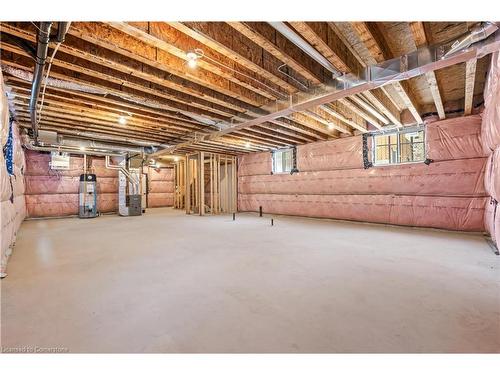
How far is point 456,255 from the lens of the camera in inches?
→ 123

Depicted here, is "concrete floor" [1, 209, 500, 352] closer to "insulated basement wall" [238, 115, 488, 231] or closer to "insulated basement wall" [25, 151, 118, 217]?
"insulated basement wall" [238, 115, 488, 231]

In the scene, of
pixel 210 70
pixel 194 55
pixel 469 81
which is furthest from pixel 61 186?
pixel 469 81

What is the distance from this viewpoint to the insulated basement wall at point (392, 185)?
4520 millimetres

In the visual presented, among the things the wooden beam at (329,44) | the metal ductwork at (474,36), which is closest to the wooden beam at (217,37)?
the wooden beam at (329,44)

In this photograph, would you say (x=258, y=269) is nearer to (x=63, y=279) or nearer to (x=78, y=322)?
(x=78, y=322)

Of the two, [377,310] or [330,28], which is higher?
[330,28]

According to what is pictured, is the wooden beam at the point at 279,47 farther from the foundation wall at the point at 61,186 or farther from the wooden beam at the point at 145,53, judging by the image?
the foundation wall at the point at 61,186

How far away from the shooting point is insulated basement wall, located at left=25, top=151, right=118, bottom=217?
7.55 metres

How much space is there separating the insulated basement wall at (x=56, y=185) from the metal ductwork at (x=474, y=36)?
9984mm

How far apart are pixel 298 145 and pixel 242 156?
8.67 ft

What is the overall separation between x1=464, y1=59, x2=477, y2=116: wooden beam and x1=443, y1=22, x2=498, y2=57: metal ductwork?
1.81 ft

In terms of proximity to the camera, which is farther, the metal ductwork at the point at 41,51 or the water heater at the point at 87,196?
the water heater at the point at 87,196
